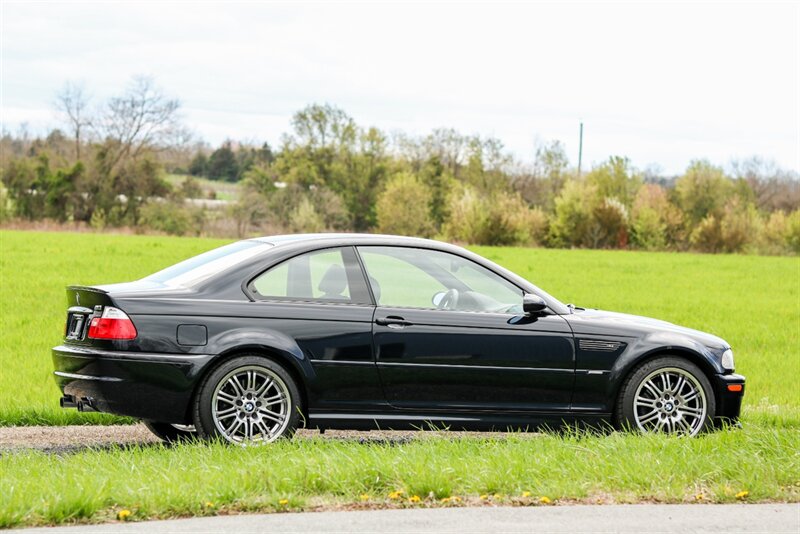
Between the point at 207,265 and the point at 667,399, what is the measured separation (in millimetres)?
3570

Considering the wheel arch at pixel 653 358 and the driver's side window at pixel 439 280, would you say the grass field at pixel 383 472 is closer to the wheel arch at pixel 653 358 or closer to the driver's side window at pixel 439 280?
the wheel arch at pixel 653 358

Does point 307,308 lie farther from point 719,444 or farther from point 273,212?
point 273,212

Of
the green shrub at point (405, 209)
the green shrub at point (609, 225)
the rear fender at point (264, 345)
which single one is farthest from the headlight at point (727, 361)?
the green shrub at point (405, 209)

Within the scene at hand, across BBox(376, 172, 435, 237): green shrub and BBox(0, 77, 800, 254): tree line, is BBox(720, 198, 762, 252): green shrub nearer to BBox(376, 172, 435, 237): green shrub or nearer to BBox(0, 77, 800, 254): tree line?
BBox(0, 77, 800, 254): tree line

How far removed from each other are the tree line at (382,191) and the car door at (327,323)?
62.9 m

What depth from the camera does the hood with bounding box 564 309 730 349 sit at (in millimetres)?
8789

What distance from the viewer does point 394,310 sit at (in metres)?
8.45

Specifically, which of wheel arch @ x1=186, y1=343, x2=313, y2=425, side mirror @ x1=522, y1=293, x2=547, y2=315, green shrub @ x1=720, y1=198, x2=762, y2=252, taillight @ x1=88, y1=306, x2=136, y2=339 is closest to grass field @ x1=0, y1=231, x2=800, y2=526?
wheel arch @ x1=186, y1=343, x2=313, y2=425

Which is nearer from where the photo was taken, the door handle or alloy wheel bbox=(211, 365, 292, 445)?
alloy wheel bbox=(211, 365, 292, 445)

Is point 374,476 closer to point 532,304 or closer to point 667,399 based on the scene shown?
point 532,304

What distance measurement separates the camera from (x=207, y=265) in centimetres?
866

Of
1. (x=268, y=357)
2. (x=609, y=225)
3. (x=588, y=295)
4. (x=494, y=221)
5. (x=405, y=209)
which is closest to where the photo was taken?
(x=268, y=357)

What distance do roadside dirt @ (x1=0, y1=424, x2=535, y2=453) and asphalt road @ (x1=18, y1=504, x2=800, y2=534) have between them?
2700 millimetres

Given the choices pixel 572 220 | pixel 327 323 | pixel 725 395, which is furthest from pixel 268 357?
pixel 572 220
